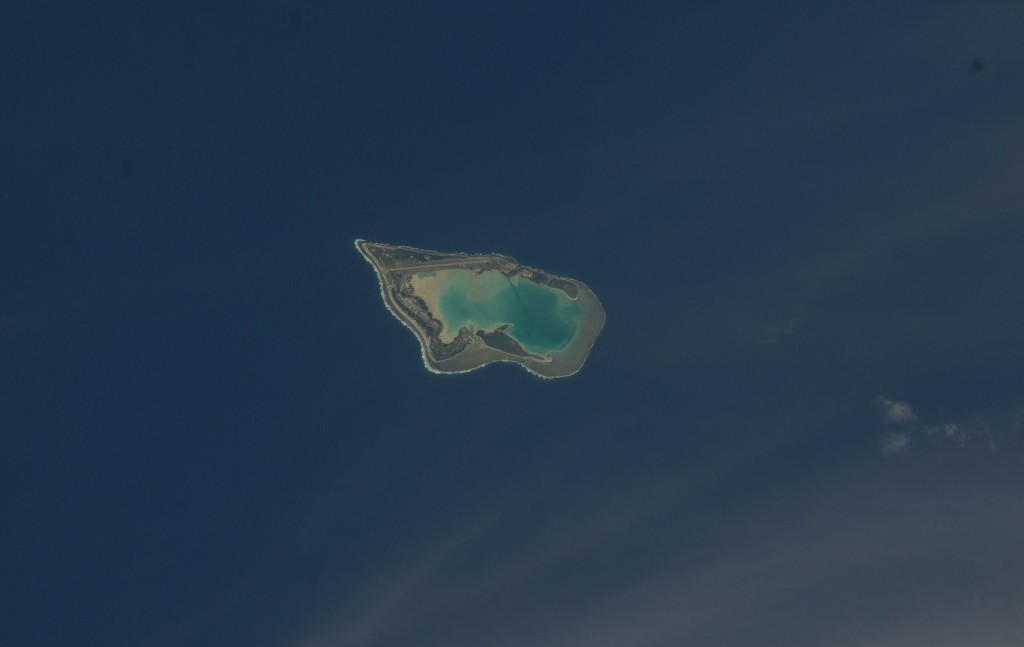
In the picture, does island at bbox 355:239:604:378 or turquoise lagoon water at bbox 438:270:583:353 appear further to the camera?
turquoise lagoon water at bbox 438:270:583:353

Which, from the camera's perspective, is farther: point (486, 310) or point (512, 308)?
point (512, 308)

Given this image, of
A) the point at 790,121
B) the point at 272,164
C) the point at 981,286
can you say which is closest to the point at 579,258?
the point at 790,121

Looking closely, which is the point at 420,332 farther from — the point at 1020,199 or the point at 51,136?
the point at 1020,199

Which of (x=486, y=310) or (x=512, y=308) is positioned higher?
(x=486, y=310)

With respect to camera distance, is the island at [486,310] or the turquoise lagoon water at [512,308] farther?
the turquoise lagoon water at [512,308]
